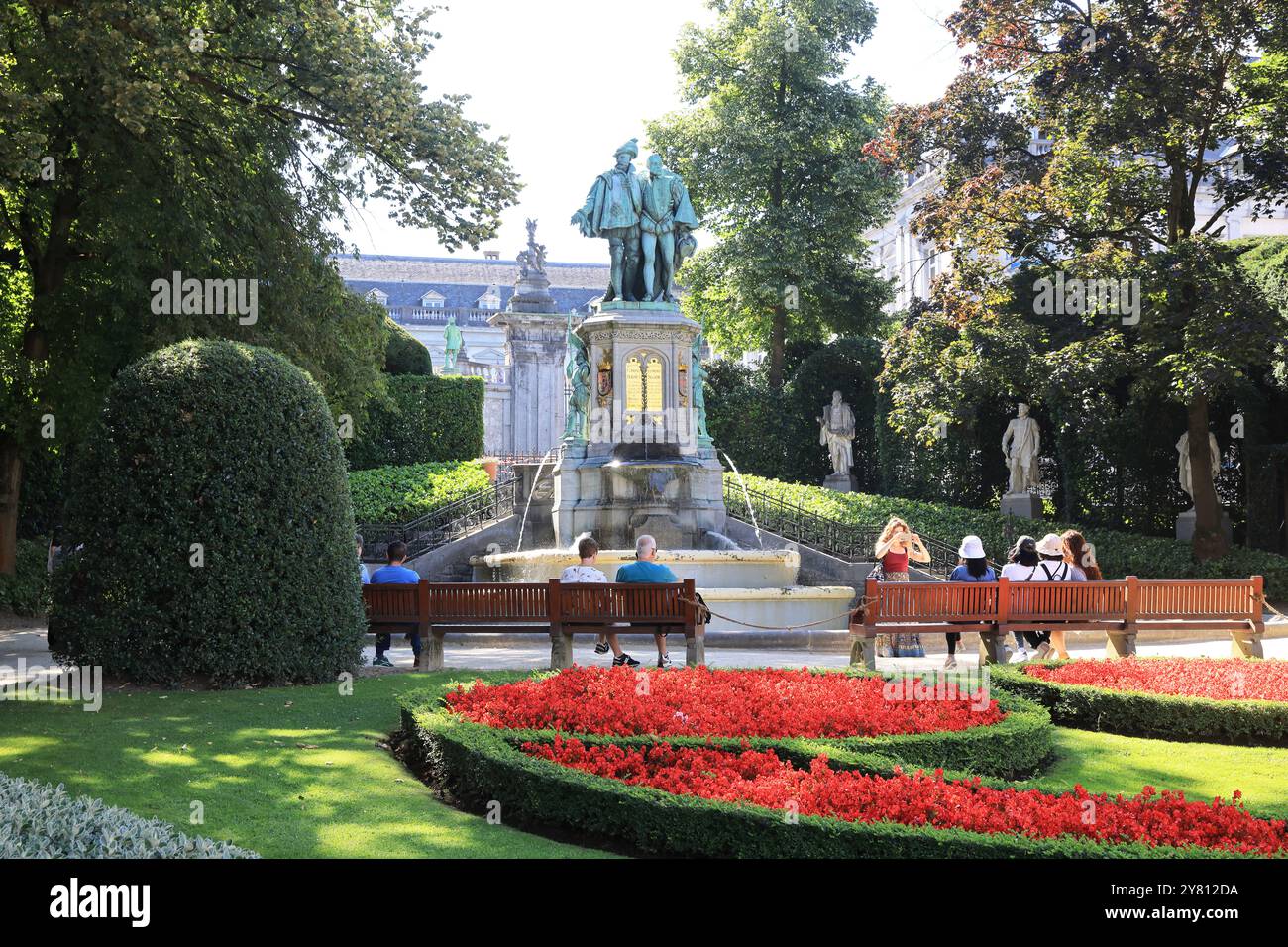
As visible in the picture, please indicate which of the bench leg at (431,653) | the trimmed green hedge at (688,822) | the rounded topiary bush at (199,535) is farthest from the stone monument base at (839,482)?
the trimmed green hedge at (688,822)

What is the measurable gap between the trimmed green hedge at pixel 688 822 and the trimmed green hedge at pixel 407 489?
56.4 feet

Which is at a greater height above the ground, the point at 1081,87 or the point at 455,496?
the point at 1081,87

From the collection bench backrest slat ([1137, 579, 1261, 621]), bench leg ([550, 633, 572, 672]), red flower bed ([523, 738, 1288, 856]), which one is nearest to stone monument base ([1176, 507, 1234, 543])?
bench backrest slat ([1137, 579, 1261, 621])

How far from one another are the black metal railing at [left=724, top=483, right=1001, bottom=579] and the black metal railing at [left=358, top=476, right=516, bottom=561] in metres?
4.80

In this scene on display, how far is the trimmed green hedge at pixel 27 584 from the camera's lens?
59.8ft

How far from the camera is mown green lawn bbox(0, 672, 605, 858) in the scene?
6.26 metres

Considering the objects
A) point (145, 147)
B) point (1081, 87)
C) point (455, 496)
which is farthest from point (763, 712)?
point (455, 496)

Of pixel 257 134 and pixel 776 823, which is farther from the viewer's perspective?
pixel 257 134

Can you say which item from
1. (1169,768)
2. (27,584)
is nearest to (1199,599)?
(1169,768)

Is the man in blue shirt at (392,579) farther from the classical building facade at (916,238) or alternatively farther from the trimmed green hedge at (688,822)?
the classical building facade at (916,238)

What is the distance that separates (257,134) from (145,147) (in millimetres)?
1636
